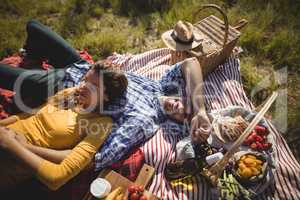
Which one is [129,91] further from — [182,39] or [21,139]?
[21,139]

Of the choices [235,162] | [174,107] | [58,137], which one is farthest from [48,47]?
[235,162]

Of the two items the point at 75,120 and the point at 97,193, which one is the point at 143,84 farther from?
the point at 97,193

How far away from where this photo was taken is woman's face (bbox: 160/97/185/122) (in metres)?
2.96

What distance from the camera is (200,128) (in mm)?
2742

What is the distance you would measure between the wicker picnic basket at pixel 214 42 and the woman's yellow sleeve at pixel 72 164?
4.76 feet

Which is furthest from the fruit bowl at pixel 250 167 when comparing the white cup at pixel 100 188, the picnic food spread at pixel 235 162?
the white cup at pixel 100 188

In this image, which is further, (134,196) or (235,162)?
(235,162)

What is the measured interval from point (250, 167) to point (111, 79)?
1411 mm

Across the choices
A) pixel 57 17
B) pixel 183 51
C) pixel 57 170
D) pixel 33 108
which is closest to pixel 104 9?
pixel 57 17

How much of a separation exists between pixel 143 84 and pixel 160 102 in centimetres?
30

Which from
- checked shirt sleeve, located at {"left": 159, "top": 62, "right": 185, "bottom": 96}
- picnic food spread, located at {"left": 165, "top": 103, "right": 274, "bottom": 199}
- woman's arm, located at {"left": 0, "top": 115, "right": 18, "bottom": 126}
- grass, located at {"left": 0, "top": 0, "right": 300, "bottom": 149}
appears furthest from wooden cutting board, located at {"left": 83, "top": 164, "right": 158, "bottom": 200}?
grass, located at {"left": 0, "top": 0, "right": 300, "bottom": 149}

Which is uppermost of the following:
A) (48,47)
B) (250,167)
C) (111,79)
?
(48,47)

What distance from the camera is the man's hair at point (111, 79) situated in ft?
8.57

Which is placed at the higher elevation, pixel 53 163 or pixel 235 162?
pixel 53 163
